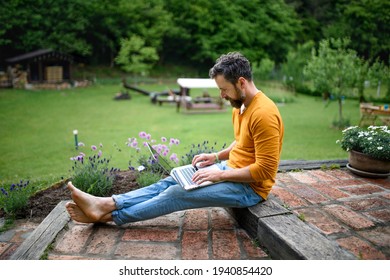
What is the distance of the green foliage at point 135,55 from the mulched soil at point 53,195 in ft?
58.3

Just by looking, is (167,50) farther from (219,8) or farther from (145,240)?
(145,240)

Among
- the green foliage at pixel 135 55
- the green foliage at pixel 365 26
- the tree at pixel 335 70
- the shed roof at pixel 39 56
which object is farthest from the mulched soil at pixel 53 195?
the green foliage at pixel 135 55

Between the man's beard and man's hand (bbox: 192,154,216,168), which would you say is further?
man's hand (bbox: 192,154,216,168)

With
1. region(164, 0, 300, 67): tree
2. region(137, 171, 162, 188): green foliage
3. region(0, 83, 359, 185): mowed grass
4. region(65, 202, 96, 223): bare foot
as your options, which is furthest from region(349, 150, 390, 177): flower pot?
region(164, 0, 300, 67): tree

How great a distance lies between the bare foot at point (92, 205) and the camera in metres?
2.21

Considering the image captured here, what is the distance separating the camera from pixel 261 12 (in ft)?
33.2

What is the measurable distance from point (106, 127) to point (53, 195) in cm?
685

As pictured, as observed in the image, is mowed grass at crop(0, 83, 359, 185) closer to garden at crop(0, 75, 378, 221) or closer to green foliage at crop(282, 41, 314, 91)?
garden at crop(0, 75, 378, 221)

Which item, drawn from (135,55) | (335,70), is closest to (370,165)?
(335,70)

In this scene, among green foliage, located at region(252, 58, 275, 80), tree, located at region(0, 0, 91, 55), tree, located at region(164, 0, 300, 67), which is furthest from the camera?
green foliage, located at region(252, 58, 275, 80)

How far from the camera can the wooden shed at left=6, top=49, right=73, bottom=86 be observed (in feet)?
42.8

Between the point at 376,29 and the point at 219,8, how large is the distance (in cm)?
862

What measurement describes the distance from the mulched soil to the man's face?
61.1 inches

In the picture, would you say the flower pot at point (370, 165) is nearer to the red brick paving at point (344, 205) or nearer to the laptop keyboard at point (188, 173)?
the red brick paving at point (344, 205)
